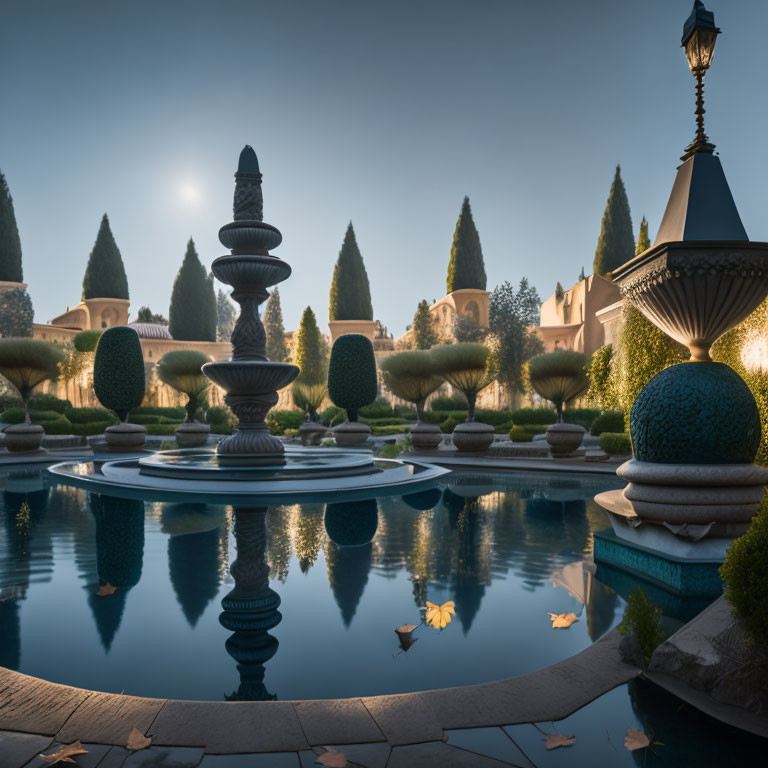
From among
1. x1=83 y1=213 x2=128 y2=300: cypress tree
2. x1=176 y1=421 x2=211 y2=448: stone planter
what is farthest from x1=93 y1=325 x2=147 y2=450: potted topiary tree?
x1=83 y1=213 x2=128 y2=300: cypress tree

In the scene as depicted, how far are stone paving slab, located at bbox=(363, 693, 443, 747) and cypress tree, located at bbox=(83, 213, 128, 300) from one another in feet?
163

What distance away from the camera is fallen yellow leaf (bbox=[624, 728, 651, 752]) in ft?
6.34

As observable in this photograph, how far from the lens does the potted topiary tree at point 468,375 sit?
15086 millimetres

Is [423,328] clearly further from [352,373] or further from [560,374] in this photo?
[560,374]

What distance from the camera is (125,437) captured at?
17.0m

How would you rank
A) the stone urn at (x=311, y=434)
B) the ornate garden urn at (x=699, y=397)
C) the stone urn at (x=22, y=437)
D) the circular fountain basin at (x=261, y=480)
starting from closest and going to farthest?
1. the ornate garden urn at (x=699, y=397)
2. the circular fountain basin at (x=261, y=480)
3. the stone urn at (x=22, y=437)
4. the stone urn at (x=311, y=434)

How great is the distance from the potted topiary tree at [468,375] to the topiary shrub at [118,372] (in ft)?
32.4

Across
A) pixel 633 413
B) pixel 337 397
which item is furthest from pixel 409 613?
pixel 337 397

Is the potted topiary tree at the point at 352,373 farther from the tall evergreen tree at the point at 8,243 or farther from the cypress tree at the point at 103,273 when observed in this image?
the tall evergreen tree at the point at 8,243

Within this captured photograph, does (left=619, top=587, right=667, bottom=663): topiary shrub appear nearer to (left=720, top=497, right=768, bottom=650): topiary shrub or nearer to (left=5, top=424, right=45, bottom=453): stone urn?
(left=720, top=497, right=768, bottom=650): topiary shrub

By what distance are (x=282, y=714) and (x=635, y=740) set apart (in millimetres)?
1336

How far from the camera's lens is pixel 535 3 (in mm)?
12461

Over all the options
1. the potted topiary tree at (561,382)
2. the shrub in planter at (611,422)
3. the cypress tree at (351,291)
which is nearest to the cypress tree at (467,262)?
the cypress tree at (351,291)

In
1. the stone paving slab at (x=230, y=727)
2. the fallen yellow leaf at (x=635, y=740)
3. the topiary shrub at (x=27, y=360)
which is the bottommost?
the fallen yellow leaf at (x=635, y=740)
